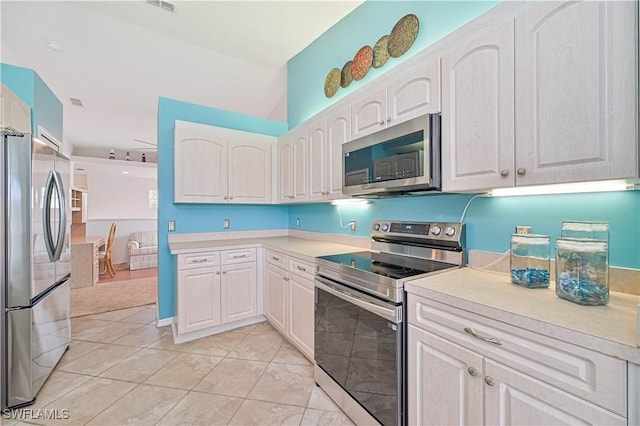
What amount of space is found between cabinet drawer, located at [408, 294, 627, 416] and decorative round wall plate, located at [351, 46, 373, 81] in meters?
2.23

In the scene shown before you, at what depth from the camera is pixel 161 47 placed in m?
3.22

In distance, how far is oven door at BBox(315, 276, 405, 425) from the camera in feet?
4.61

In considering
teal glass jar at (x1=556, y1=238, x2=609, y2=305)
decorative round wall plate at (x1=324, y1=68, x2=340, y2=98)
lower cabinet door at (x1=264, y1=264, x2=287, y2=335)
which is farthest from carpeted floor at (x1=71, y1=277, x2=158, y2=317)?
teal glass jar at (x1=556, y1=238, x2=609, y2=305)

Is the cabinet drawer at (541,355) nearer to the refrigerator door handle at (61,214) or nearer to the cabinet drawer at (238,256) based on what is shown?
the cabinet drawer at (238,256)

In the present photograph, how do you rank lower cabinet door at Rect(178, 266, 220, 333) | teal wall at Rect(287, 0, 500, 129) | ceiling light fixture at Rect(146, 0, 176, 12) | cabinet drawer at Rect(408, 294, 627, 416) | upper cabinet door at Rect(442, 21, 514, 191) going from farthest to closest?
1. lower cabinet door at Rect(178, 266, 220, 333)
2. ceiling light fixture at Rect(146, 0, 176, 12)
3. teal wall at Rect(287, 0, 500, 129)
4. upper cabinet door at Rect(442, 21, 514, 191)
5. cabinet drawer at Rect(408, 294, 627, 416)

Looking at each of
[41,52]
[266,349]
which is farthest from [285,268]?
[41,52]

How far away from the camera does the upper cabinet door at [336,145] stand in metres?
2.33

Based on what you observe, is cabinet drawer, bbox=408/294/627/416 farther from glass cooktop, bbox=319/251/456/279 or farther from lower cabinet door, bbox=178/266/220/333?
lower cabinet door, bbox=178/266/220/333

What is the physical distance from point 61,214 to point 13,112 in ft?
3.36

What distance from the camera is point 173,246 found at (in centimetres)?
288

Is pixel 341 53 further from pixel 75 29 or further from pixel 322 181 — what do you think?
pixel 75 29

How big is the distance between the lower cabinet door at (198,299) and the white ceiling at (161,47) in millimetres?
2586

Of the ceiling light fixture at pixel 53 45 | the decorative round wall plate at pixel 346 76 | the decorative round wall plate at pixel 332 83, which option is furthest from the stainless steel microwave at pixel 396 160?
the ceiling light fixture at pixel 53 45

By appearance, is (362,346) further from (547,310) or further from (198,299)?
(198,299)
